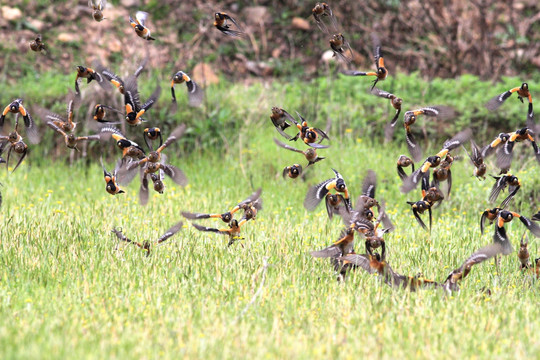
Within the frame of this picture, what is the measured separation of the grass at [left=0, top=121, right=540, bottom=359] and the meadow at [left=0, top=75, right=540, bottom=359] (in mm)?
14

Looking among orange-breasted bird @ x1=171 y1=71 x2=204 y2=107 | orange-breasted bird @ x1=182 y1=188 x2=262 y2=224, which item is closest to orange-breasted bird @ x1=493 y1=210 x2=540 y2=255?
orange-breasted bird @ x1=182 y1=188 x2=262 y2=224

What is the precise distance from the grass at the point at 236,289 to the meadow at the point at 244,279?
14 mm

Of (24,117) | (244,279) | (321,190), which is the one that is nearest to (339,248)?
(321,190)

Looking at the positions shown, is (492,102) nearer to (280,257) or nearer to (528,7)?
(280,257)

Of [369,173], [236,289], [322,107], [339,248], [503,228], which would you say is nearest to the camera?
[503,228]

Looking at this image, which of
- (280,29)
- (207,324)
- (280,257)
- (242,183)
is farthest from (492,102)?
(280,29)

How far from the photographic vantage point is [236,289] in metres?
4.77

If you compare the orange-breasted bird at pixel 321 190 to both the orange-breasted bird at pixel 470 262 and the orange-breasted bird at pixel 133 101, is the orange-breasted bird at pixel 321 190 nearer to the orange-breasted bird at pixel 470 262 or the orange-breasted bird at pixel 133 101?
the orange-breasted bird at pixel 470 262

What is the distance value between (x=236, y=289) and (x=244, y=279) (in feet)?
0.72

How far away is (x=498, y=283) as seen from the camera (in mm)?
5129

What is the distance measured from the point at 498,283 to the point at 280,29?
30.4 feet

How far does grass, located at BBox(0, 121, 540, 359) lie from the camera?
3861 mm

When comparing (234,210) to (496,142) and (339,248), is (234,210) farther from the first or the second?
(496,142)

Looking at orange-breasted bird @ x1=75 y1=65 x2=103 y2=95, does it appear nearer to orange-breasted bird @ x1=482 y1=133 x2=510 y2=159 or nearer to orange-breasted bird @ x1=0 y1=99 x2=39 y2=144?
orange-breasted bird @ x1=0 y1=99 x2=39 y2=144
